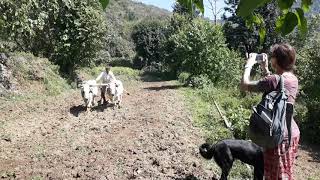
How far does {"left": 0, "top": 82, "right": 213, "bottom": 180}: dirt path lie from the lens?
23.3 ft

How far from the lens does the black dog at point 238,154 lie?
18.2ft

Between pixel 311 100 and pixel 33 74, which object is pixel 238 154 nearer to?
pixel 311 100

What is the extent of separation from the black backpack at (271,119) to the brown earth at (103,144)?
3260 mm

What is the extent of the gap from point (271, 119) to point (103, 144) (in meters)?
6.04

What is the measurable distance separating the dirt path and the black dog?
0.95m

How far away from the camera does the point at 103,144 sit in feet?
30.0

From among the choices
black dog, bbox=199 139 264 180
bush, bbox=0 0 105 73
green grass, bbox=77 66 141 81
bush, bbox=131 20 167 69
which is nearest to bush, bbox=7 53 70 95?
bush, bbox=0 0 105 73

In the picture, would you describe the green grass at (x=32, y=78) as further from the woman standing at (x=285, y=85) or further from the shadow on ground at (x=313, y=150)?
the woman standing at (x=285, y=85)

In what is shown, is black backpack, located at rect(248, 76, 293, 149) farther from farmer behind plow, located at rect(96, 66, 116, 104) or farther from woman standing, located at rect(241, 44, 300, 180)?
farmer behind plow, located at rect(96, 66, 116, 104)

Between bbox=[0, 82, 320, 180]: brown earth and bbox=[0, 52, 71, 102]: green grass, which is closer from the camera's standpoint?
bbox=[0, 82, 320, 180]: brown earth

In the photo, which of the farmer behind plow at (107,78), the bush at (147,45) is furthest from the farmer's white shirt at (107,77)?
the bush at (147,45)

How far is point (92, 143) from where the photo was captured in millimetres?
9375

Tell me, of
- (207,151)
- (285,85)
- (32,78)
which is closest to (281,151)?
(285,85)

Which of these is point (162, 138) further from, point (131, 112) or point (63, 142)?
point (131, 112)
